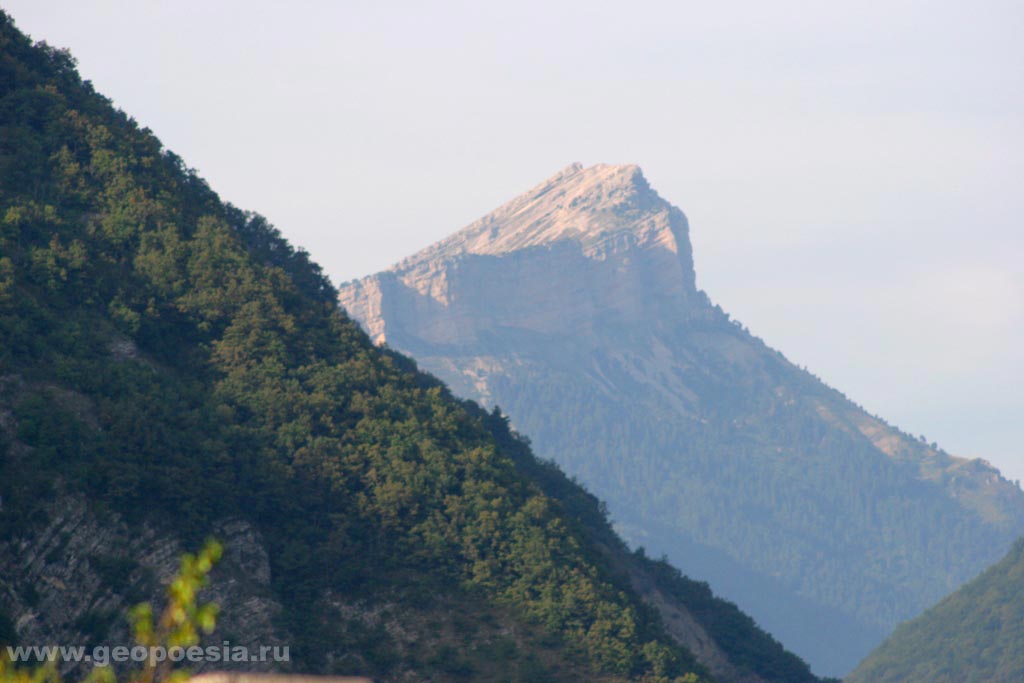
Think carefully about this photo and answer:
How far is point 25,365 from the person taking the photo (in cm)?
7300

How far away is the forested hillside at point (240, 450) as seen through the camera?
2768 inches

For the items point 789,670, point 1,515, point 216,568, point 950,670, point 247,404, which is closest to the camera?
point 1,515

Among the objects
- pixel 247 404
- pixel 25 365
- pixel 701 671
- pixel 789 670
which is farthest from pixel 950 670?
pixel 25 365

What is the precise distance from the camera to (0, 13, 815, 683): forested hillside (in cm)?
7031

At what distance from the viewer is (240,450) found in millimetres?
80500

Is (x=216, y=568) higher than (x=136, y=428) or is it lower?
lower

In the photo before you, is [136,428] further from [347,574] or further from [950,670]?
[950,670]

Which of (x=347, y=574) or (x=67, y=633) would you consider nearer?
(x=67, y=633)

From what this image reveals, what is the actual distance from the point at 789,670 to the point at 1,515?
5958cm

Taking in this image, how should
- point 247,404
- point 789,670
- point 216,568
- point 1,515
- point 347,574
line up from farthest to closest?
point 789,670, point 247,404, point 347,574, point 216,568, point 1,515

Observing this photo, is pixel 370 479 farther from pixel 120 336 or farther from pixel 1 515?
pixel 1 515

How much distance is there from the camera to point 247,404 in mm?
84812

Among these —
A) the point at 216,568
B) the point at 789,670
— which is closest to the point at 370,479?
Result: the point at 216,568

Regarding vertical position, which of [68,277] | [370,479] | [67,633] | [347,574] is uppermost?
[68,277]
